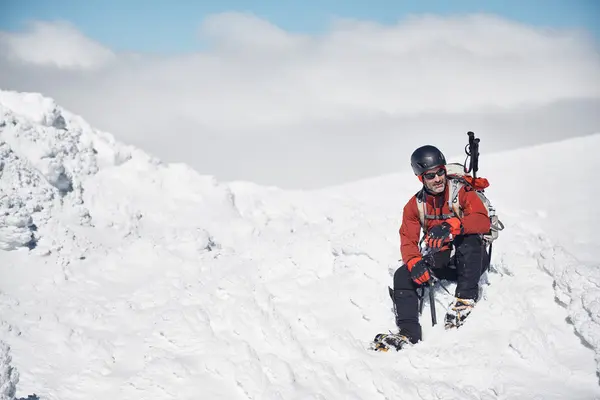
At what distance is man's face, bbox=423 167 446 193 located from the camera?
5.22 metres

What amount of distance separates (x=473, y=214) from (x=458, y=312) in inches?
38.3

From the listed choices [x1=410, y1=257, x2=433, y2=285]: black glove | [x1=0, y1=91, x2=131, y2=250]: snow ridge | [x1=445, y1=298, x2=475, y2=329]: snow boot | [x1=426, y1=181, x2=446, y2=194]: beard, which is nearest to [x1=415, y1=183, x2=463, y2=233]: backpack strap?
[x1=426, y1=181, x2=446, y2=194]: beard

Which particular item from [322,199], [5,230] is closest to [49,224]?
[5,230]

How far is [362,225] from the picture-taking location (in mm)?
8062

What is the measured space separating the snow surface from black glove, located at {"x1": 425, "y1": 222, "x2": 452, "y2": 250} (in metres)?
0.81

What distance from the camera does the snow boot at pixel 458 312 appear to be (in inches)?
204

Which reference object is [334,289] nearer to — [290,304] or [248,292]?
[290,304]

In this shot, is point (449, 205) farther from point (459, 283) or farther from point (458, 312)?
point (458, 312)

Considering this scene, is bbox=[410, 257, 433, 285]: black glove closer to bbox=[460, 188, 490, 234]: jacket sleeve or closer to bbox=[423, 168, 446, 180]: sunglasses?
bbox=[460, 188, 490, 234]: jacket sleeve

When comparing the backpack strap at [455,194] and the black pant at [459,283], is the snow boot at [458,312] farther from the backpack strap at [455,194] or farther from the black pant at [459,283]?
the backpack strap at [455,194]

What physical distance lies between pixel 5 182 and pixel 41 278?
1.87 meters

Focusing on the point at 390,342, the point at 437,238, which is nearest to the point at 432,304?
the point at 390,342

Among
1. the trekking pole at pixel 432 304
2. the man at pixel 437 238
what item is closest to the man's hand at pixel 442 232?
the man at pixel 437 238

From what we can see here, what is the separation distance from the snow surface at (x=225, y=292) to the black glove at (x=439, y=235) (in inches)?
31.7
